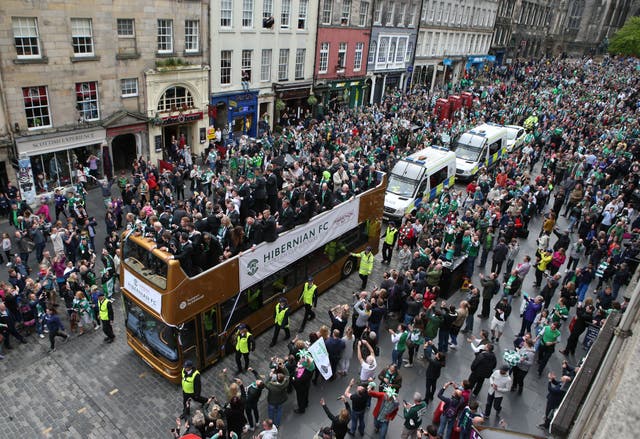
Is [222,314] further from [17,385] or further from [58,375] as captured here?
[17,385]

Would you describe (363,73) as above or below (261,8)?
below

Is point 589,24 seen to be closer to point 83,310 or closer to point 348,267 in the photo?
point 348,267

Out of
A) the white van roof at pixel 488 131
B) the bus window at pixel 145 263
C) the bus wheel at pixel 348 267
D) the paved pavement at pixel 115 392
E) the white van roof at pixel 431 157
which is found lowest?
the paved pavement at pixel 115 392

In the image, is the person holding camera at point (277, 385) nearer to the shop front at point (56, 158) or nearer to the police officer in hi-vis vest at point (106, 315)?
the police officer in hi-vis vest at point (106, 315)

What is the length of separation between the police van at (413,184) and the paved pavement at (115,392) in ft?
25.7

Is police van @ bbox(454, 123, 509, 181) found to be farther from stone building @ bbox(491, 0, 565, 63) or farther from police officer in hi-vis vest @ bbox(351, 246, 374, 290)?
stone building @ bbox(491, 0, 565, 63)

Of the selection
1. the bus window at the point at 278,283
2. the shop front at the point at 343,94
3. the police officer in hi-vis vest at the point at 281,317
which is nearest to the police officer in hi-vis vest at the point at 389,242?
the bus window at the point at 278,283

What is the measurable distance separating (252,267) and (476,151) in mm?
18591

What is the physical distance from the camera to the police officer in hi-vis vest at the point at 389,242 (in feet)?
55.6

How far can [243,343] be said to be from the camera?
1132 cm

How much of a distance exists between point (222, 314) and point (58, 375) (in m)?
4.35

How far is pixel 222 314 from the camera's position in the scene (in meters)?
11.6

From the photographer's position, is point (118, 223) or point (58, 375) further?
point (118, 223)

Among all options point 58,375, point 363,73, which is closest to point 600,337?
point 58,375
